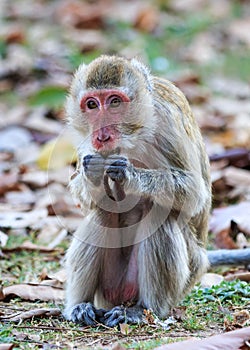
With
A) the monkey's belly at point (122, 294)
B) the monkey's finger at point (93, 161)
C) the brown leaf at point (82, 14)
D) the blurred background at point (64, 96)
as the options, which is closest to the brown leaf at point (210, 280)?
the blurred background at point (64, 96)

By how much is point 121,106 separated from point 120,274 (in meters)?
1.35

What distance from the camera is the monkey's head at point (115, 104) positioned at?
254 inches

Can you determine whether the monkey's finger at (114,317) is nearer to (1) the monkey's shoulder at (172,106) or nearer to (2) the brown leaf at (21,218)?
(1) the monkey's shoulder at (172,106)

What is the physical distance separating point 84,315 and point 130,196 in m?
1.01

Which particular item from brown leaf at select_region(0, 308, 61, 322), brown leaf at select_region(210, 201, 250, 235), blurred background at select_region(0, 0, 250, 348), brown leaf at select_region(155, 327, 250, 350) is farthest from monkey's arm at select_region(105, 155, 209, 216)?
brown leaf at select_region(210, 201, 250, 235)

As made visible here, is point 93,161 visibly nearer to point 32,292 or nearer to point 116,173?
point 116,173

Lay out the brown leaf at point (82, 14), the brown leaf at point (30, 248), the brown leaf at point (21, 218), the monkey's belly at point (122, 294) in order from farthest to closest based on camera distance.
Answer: the brown leaf at point (82, 14) < the brown leaf at point (21, 218) < the brown leaf at point (30, 248) < the monkey's belly at point (122, 294)

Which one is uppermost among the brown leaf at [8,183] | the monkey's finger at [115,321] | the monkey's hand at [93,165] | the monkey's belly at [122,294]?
the brown leaf at [8,183]

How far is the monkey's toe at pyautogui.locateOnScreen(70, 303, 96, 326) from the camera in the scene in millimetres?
6270

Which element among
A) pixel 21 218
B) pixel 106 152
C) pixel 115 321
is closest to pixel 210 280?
pixel 115 321

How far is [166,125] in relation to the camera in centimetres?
659

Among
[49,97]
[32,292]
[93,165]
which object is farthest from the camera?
[49,97]

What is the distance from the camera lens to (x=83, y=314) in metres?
6.29

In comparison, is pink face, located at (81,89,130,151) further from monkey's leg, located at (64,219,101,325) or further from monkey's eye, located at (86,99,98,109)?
monkey's leg, located at (64,219,101,325)
